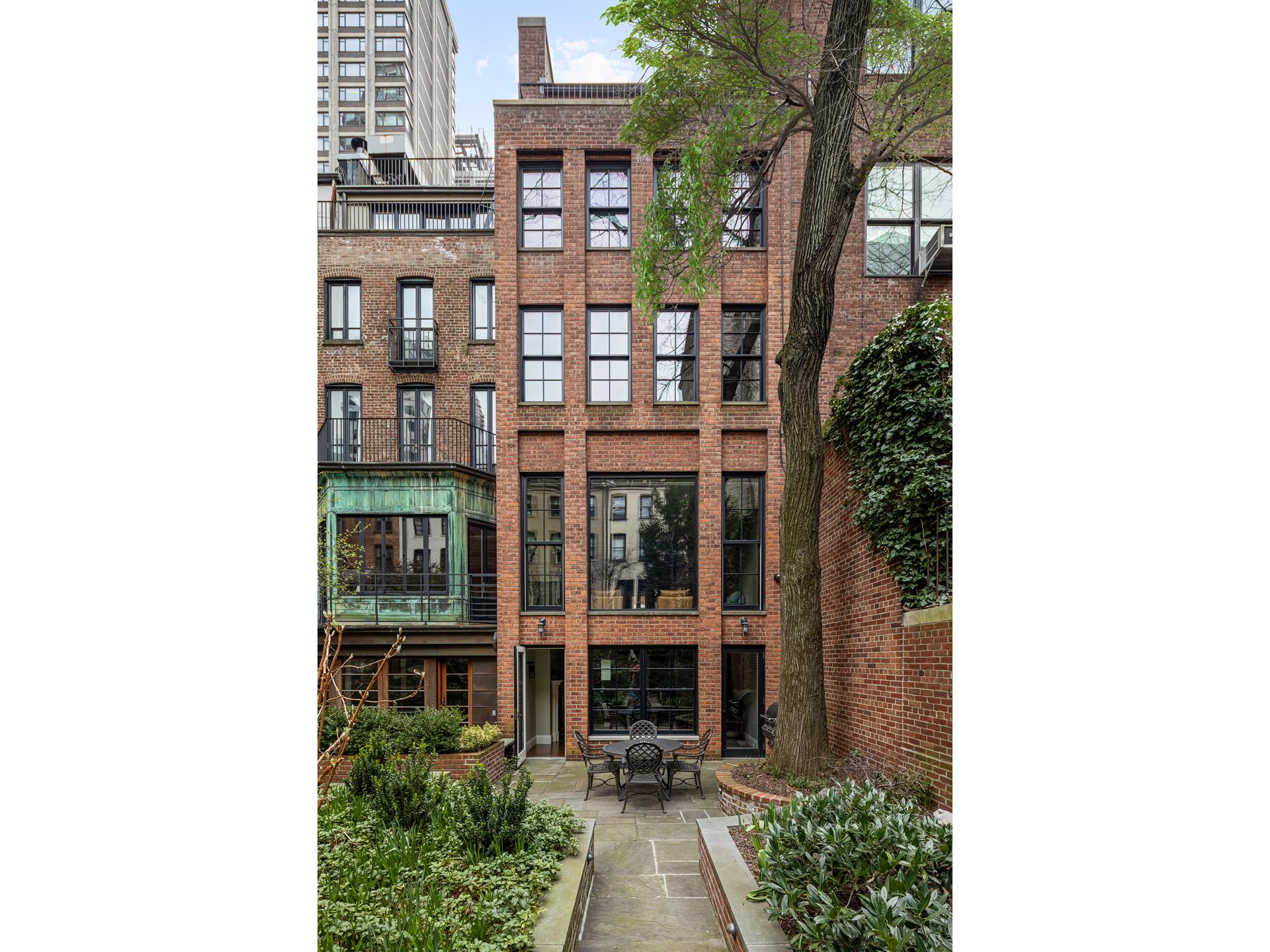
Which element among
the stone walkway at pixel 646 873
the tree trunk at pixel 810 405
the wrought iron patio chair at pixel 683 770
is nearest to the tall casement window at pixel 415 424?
the stone walkway at pixel 646 873

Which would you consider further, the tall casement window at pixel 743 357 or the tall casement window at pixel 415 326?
the tall casement window at pixel 415 326

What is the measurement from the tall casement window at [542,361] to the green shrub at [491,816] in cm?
784

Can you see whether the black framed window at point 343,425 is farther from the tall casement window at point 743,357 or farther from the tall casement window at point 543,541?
the tall casement window at point 743,357

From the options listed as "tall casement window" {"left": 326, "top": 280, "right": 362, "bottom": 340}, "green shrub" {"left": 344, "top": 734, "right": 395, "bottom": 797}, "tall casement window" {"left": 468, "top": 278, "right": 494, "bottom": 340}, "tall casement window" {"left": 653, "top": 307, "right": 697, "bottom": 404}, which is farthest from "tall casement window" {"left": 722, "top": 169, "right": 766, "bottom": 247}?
"green shrub" {"left": 344, "top": 734, "right": 395, "bottom": 797}

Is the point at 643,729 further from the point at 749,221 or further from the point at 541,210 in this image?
the point at 541,210

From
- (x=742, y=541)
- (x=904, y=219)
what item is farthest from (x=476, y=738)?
(x=904, y=219)

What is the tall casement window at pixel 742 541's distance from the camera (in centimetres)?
1177

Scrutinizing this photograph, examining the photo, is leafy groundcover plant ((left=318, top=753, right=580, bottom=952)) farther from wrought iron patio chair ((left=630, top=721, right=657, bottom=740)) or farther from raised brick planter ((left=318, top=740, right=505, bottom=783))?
wrought iron patio chair ((left=630, top=721, right=657, bottom=740))

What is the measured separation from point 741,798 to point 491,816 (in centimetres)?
317

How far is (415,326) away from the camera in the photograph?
48.5 ft
